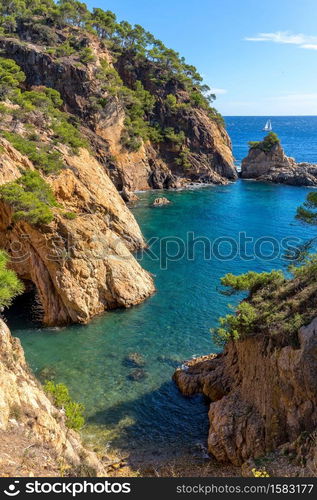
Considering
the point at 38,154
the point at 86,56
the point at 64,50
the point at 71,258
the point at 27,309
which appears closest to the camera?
the point at 71,258

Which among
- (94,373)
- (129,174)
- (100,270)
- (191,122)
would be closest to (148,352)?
(94,373)

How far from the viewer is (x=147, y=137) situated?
70312 millimetres

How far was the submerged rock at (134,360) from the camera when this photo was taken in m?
22.0

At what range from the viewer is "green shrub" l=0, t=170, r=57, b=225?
80.0 ft

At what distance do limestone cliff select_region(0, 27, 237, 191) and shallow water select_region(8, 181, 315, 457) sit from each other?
2919 centimetres

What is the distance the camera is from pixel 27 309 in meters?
27.9

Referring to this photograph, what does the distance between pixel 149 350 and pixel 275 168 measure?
6564cm

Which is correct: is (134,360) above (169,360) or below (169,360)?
below

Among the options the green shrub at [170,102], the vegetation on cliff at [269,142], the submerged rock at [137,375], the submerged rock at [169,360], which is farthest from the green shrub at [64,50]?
the submerged rock at [137,375]

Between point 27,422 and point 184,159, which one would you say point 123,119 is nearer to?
point 184,159

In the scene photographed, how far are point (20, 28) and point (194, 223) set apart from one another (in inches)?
1864

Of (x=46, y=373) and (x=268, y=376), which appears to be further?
(x=46, y=373)

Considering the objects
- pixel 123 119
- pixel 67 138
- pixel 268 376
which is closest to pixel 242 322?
pixel 268 376

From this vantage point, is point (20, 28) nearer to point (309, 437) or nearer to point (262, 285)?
point (262, 285)
